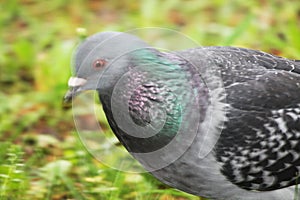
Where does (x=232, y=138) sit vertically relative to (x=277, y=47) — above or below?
below

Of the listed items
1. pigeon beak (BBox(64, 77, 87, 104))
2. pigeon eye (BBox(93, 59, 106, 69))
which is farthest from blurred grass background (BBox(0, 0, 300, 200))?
pigeon eye (BBox(93, 59, 106, 69))

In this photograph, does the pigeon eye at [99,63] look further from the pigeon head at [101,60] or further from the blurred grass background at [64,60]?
the blurred grass background at [64,60]

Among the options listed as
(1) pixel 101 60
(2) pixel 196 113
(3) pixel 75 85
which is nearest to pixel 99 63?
(1) pixel 101 60

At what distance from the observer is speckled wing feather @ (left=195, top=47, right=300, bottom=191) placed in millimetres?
4523

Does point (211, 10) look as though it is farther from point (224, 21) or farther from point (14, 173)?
point (14, 173)

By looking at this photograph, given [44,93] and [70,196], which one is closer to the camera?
[70,196]

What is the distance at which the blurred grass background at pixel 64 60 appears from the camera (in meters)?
5.41

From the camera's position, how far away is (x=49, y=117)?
702 cm

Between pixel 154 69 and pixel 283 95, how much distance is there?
2.53ft

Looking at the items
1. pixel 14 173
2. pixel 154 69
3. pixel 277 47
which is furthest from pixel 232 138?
pixel 277 47

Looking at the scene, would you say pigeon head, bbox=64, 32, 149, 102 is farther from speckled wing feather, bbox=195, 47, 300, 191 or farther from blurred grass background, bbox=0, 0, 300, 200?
blurred grass background, bbox=0, 0, 300, 200

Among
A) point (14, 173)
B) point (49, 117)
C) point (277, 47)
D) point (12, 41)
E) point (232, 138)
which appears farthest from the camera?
point (12, 41)

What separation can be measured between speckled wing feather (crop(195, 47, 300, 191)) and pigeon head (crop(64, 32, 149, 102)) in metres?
0.58

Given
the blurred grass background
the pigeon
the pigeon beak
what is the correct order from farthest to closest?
the blurred grass background
the pigeon beak
the pigeon
